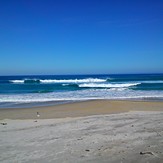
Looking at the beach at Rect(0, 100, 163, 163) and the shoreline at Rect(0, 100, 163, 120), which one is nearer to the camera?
the beach at Rect(0, 100, 163, 163)

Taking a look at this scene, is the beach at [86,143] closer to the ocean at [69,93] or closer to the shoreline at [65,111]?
the shoreline at [65,111]

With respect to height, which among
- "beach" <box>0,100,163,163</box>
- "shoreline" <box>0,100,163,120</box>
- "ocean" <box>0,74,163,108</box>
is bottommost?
"ocean" <box>0,74,163,108</box>

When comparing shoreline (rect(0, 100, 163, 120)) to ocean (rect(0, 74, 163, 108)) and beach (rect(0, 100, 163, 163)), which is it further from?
beach (rect(0, 100, 163, 163))

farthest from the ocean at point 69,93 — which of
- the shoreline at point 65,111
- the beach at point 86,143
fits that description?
the beach at point 86,143

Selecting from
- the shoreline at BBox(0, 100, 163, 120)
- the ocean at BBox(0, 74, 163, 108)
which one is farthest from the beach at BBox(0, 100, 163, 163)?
the ocean at BBox(0, 74, 163, 108)

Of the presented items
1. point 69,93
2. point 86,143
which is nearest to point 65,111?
point 86,143

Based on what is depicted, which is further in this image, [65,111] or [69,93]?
[69,93]

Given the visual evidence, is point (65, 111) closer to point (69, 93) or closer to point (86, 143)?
point (86, 143)

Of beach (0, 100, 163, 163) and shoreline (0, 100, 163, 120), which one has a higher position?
beach (0, 100, 163, 163)

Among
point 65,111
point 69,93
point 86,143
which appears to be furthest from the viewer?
point 69,93

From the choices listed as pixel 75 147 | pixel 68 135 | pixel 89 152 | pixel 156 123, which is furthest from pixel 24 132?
pixel 156 123

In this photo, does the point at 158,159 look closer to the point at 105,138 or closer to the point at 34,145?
the point at 105,138

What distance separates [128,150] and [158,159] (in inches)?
34.6

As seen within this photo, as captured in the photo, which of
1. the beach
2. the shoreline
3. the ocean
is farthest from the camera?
the ocean
